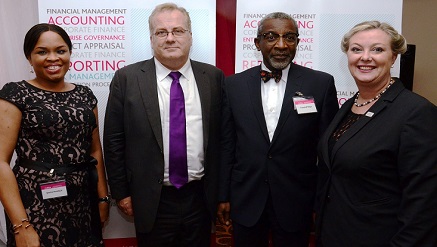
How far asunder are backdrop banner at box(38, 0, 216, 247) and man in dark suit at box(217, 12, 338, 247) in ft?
2.50

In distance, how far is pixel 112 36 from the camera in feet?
10.2

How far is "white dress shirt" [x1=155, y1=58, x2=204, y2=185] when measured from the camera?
255cm

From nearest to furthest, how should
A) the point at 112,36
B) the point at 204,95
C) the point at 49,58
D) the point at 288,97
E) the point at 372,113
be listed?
the point at 372,113 → the point at 49,58 → the point at 288,97 → the point at 204,95 → the point at 112,36

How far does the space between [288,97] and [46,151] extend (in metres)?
1.47

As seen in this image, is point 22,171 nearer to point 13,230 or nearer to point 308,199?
point 13,230

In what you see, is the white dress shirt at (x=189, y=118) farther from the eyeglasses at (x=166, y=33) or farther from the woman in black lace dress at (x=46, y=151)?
the woman in black lace dress at (x=46, y=151)

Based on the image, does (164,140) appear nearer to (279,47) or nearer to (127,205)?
(127,205)

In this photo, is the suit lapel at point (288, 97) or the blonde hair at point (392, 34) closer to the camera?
the blonde hair at point (392, 34)

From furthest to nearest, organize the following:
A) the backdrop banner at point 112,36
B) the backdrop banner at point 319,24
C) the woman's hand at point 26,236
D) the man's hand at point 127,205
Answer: the backdrop banner at point 319,24 < the backdrop banner at point 112,36 < the man's hand at point 127,205 < the woman's hand at point 26,236

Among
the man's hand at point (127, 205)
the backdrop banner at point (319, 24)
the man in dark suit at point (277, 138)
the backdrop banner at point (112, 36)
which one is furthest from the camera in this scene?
the backdrop banner at point (319, 24)

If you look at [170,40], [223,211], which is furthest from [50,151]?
[223,211]

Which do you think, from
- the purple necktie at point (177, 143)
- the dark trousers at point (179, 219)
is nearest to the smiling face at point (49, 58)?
the purple necktie at point (177, 143)

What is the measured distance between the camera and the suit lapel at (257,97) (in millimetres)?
2385

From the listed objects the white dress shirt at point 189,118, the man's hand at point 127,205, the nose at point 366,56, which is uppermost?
the nose at point 366,56
